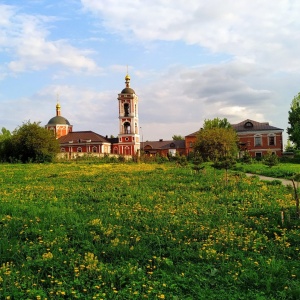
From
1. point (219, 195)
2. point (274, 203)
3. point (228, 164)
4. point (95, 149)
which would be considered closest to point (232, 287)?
point (274, 203)

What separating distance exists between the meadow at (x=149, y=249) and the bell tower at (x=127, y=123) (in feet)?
229

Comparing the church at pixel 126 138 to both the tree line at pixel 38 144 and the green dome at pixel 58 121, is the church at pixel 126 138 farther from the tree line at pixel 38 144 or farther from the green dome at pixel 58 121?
the tree line at pixel 38 144

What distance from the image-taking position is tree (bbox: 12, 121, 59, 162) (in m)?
43.7

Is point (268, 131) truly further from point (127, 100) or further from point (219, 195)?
point (219, 195)

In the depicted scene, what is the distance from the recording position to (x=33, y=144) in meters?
43.5

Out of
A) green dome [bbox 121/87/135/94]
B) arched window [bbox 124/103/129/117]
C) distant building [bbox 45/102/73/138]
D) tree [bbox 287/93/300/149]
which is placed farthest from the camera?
distant building [bbox 45/102/73/138]

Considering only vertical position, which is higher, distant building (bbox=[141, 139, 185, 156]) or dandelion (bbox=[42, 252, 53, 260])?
distant building (bbox=[141, 139, 185, 156])

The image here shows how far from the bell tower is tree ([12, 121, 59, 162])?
3686cm

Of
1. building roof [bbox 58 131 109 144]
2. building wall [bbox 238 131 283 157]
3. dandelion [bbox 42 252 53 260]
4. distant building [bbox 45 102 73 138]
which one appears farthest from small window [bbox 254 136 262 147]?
dandelion [bbox 42 252 53 260]

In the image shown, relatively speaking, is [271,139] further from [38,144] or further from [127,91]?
[38,144]

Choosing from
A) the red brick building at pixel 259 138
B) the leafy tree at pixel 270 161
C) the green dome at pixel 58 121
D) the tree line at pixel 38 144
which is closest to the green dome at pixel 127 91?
the green dome at pixel 58 121

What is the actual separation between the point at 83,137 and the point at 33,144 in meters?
39.9

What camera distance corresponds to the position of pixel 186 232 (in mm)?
8266

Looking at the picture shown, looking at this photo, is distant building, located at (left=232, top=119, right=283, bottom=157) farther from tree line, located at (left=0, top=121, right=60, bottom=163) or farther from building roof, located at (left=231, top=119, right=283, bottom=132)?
tree line, located at (left=0, top=121, right=60, bottom=163)
